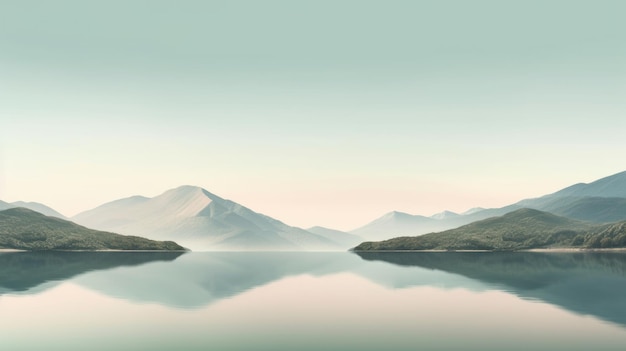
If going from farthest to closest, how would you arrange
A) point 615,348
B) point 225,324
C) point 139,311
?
point 139,311 < point 225,324 < point 615,348

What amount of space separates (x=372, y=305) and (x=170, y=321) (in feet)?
94.1

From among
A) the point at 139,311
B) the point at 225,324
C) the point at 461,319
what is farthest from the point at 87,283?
the point at 461,319

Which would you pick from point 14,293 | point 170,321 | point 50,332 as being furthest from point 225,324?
point 14,293

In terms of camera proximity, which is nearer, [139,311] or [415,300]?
[139,311]

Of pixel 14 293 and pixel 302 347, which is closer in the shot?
pixel 302 347

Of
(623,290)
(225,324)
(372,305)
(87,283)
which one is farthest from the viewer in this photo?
(87,283)

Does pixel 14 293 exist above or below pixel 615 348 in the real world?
above

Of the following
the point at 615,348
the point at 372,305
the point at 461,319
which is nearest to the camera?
the point at 615,348

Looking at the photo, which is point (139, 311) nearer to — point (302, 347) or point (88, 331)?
point (88, 331)

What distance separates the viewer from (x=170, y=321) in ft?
157

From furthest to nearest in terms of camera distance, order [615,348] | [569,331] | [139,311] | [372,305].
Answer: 1. [372,305]
2. [139,311]
3. [569,331]
4. [615,348]

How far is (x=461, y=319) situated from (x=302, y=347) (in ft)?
73.2

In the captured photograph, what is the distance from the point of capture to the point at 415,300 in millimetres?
65812

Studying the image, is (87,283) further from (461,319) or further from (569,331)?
(569,331)
